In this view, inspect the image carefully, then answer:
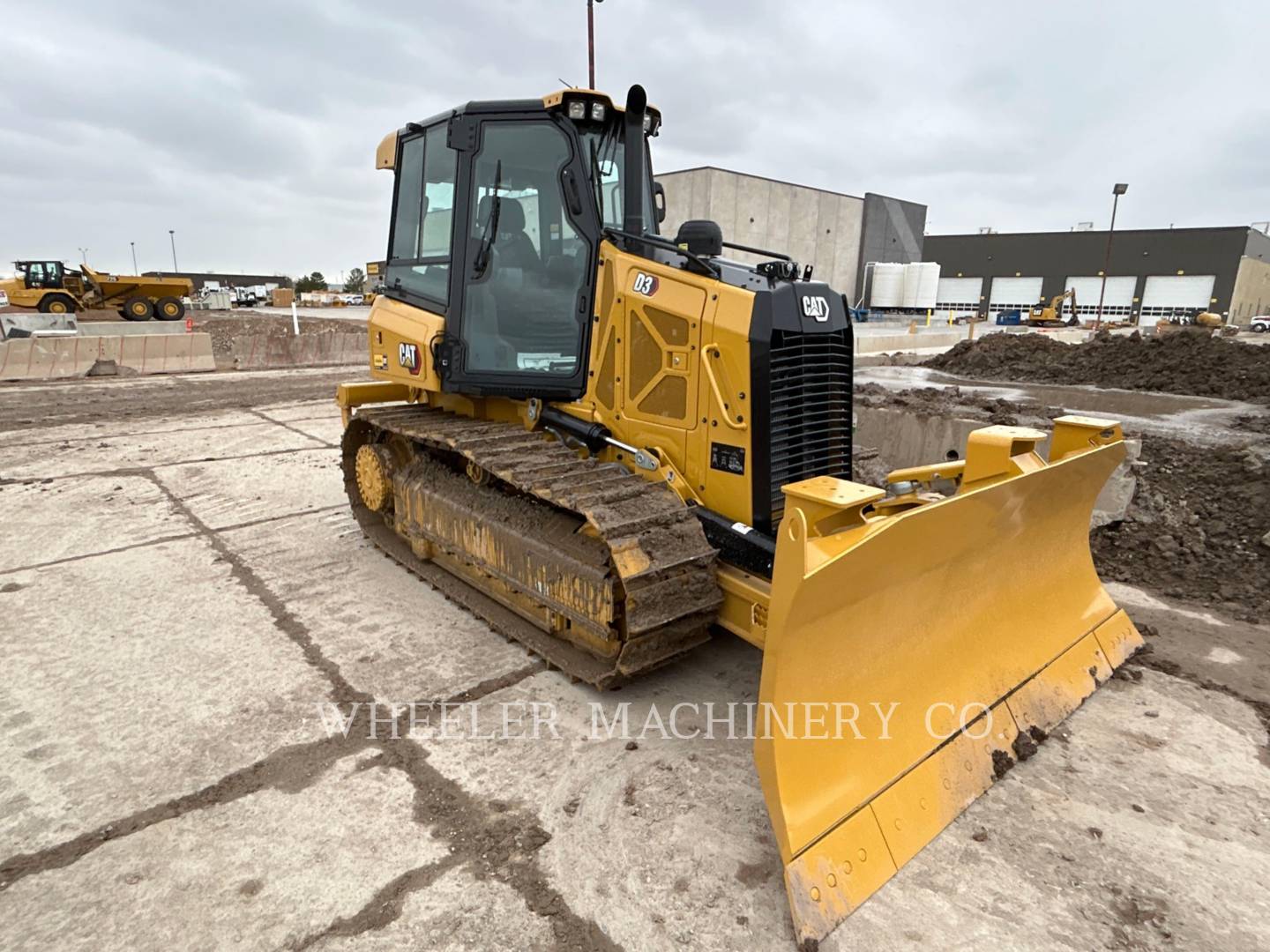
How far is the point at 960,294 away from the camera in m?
60.8

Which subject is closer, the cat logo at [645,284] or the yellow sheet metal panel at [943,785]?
the yellow sheet metal panel at [943,785]

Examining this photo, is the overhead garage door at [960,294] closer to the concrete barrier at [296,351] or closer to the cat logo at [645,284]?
the concrete barrier at [296,351]

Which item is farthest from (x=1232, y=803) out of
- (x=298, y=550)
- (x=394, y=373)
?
(x=298, y=550)

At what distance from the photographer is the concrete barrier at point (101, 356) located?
14.4 meters

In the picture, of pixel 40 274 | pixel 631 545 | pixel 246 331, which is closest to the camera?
pixel 631 545

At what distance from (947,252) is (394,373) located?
65.9 meters

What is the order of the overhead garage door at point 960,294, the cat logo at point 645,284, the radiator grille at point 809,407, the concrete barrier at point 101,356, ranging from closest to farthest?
the radiator grille at point 809,407, the cat logo at point 645,284, the concrete barrier at point 101,356, the overhead garage door at point 960,294

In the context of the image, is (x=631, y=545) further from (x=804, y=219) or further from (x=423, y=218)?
(x=804, y=219)

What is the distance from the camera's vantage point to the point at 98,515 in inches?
246

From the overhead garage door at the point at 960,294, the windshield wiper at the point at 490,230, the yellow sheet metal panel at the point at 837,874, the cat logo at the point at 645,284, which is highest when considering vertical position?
the overhead garage door at the point at 960,294

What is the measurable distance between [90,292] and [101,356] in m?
14.7

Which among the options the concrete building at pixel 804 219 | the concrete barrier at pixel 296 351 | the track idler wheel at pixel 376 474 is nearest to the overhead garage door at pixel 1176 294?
the concrete building at pixel 804 219

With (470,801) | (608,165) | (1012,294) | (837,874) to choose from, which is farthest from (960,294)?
(470,801)

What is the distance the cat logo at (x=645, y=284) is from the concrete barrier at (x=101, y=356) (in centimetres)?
1611
